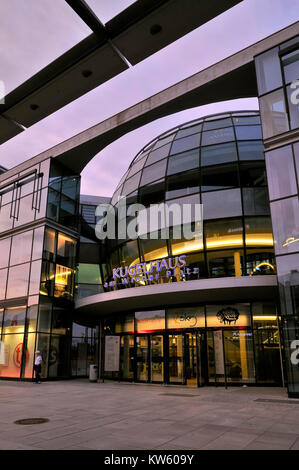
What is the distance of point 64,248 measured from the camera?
26.2 metres

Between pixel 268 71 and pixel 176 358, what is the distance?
48.0 feet

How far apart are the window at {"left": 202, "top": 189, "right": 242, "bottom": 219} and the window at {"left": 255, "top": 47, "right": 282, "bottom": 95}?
5.37m

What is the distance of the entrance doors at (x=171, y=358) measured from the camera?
1916 centimetres

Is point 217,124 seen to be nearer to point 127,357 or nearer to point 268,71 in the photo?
point 268,71

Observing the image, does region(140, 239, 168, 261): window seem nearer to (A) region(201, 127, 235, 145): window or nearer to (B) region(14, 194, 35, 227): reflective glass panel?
(A) region(201, 127, 235, 145): window

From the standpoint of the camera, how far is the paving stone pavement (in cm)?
646

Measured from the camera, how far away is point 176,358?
65.3 feet

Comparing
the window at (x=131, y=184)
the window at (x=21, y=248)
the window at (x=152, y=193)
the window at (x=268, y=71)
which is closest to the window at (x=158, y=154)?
the window at (x=131, y=184)

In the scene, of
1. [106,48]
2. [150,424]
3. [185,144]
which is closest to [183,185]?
[185,144]

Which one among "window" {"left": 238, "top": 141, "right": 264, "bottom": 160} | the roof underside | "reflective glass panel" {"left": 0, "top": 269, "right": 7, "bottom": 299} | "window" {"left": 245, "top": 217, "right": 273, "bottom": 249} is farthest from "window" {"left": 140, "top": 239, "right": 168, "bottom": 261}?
the roof underside

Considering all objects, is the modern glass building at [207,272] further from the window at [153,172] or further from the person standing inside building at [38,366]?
the person standing inside building at [38,366]

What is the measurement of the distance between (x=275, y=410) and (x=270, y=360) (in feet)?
26.1

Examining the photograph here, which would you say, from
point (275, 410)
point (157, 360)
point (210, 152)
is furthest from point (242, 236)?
point (275, 410)

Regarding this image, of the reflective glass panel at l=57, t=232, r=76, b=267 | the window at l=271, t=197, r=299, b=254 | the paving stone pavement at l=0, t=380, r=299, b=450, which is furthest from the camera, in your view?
the reflective glass panel at l=57, t=232, r=76, b=267
